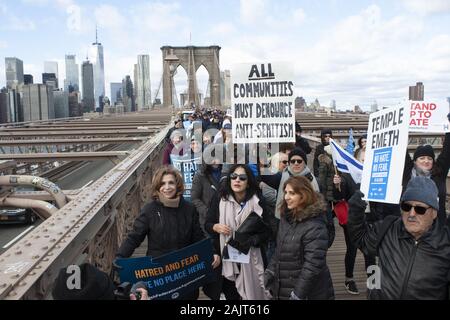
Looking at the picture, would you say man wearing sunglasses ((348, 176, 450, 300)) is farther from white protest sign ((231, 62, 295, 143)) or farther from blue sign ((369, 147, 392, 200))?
white protest sign ((231, 62, 295, 143))

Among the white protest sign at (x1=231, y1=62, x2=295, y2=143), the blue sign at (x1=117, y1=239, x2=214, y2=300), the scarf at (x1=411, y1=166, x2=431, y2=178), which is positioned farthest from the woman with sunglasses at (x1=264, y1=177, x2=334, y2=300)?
the white protest sign at (x1=231, y1=62, x2=295, y2=143)

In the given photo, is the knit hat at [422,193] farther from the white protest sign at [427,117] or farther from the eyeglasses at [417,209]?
the white protest sign at [427,117]

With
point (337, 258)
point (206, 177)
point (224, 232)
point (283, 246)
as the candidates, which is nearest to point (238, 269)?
point (224, 232)

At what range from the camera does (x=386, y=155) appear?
318 centimetres

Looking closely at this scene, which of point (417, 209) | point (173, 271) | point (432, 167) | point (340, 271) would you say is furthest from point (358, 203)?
point (340, 271)

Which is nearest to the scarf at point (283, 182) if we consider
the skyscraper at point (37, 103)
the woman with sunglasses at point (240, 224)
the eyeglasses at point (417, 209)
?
the woman with sunglasses at point (240, 224)

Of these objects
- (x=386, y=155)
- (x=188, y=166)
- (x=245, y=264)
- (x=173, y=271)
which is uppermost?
(x=386, y=155)

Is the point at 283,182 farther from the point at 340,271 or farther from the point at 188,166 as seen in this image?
the point at 188,166

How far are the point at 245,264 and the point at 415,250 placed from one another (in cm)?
147

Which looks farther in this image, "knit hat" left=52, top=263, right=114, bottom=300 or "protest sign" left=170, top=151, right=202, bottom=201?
"protest sign" left=170, top=151, right=202, bottom=201

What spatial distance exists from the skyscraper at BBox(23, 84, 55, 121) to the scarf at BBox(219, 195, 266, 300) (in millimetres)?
63320

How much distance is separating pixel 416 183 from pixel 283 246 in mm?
941

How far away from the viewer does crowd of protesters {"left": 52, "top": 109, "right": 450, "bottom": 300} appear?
2492 mm
